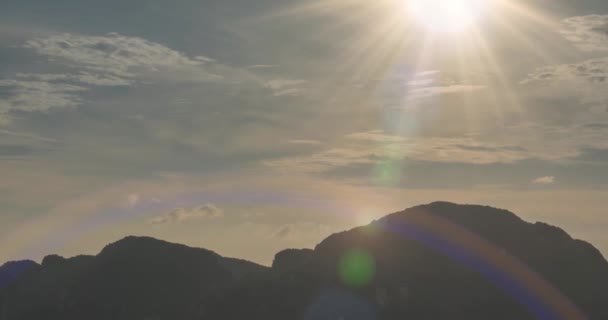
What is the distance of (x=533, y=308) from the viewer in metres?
192

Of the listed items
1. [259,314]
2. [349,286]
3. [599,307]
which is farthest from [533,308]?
[259,314]

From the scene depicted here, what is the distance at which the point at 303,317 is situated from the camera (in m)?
191

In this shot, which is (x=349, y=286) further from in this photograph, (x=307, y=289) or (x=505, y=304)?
(x=505, y=304)

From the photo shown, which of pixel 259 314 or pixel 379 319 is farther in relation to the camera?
pixel 259 314

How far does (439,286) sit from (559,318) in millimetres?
31884

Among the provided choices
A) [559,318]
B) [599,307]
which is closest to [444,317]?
[559,318]

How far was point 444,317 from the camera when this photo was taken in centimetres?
18575

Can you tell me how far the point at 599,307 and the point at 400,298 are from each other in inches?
2131

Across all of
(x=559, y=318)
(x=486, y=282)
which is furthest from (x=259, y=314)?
(x=559, y=318)

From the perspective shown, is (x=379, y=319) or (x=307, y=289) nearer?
(x=379, y=319)

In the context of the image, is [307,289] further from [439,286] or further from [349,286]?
[439,286]

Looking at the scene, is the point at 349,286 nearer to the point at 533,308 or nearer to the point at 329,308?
the point at 329,308

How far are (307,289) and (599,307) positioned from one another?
76976 millimetres

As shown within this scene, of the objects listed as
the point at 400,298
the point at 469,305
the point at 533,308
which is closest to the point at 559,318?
the point at 533,308
